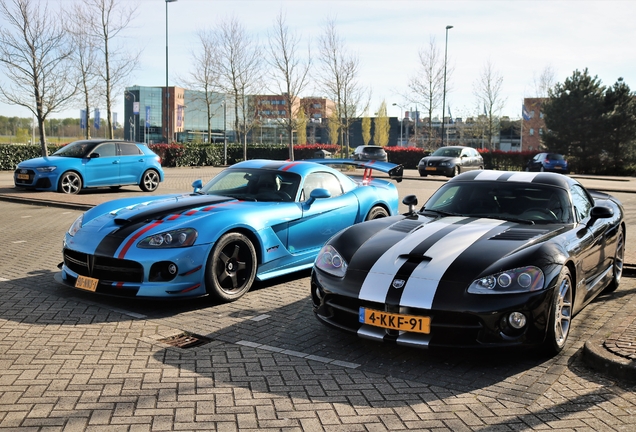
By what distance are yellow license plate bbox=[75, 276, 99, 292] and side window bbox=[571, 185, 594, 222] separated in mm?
4576

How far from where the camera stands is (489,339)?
4.38 m

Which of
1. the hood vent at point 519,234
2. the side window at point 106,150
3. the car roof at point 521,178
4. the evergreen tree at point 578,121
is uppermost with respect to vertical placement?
the evergreen tree at point 578,121

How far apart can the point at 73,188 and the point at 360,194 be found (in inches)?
450

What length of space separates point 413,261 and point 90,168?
14401mm

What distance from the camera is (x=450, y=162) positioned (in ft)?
95.7

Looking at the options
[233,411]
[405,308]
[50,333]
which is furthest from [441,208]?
[50,333]

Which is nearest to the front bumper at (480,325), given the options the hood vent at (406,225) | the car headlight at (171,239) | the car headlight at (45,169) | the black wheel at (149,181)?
the hood vent at (406,225)

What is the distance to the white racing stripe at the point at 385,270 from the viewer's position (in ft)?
15.1

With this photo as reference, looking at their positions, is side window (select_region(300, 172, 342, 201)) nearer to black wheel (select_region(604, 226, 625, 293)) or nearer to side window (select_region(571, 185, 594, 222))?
side window (select_region(571, 185, 594, 222))

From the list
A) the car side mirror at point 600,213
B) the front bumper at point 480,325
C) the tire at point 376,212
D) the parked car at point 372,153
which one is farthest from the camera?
the parked car at point 372,153

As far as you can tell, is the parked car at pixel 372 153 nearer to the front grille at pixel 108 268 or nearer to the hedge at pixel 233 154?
the hedge at pixel 233 154

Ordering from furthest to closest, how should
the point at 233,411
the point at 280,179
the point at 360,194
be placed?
1. the point at 360,194
2. the point at 280,179
3. the point at 233,411

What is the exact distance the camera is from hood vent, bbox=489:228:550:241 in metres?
5.07

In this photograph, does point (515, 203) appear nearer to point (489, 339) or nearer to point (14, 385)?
point (489, 339)
